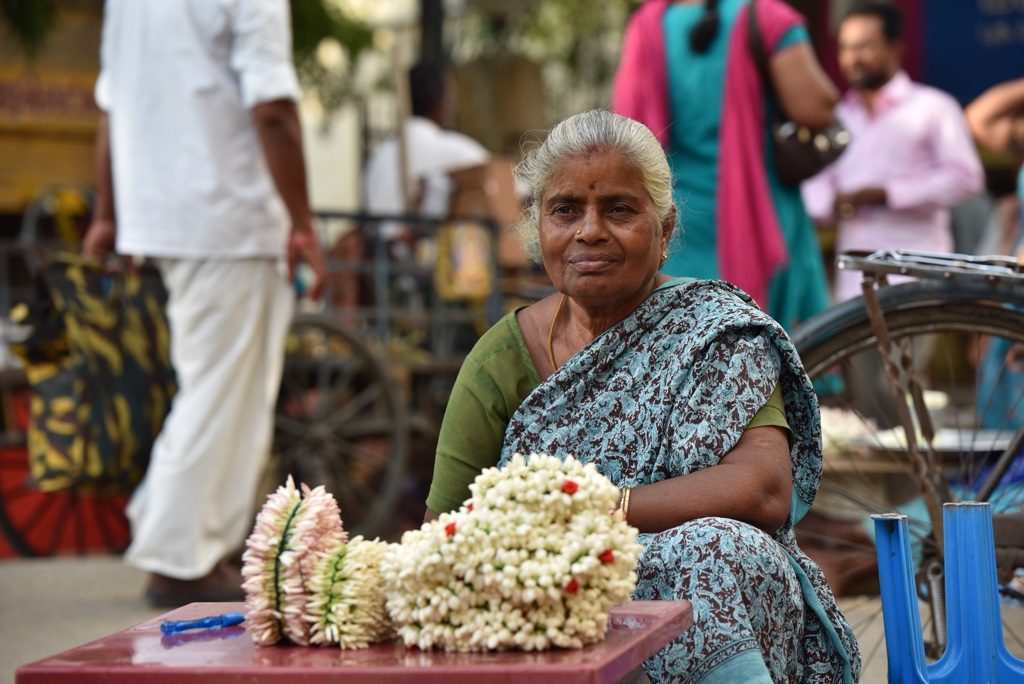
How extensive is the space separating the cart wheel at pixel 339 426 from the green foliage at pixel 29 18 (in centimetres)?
304

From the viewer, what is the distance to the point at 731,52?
4.67m

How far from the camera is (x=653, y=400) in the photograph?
2.37 meters

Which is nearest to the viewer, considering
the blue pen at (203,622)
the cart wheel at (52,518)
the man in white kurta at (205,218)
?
the blue pen at (203,622)

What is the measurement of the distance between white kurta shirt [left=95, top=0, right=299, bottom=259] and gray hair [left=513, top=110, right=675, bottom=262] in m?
2.26

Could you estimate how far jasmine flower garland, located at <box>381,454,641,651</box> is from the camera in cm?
178

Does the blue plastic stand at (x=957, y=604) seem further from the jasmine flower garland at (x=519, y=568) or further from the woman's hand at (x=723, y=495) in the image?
the jasmine flower garland at (x=519, y=568)

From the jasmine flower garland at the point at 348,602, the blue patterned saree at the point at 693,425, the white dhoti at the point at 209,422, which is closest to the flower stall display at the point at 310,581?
the jasmine flower garland at the point at 348,602

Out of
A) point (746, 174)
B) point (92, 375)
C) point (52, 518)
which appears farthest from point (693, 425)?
point (52, 518)

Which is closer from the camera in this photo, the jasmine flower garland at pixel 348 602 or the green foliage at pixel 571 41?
the jasmine flower garland at pixel 348 602

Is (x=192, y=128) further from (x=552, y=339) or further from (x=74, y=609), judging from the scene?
(x=552, y=339)

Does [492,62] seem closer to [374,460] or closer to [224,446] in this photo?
[374,460]

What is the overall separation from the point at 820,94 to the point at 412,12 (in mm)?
7815

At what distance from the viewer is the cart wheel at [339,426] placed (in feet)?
18.4

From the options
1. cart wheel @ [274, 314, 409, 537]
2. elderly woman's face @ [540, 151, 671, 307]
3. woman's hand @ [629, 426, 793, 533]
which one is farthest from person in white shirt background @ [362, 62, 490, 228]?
woman's hand @ [629, 426, 793, 533]
